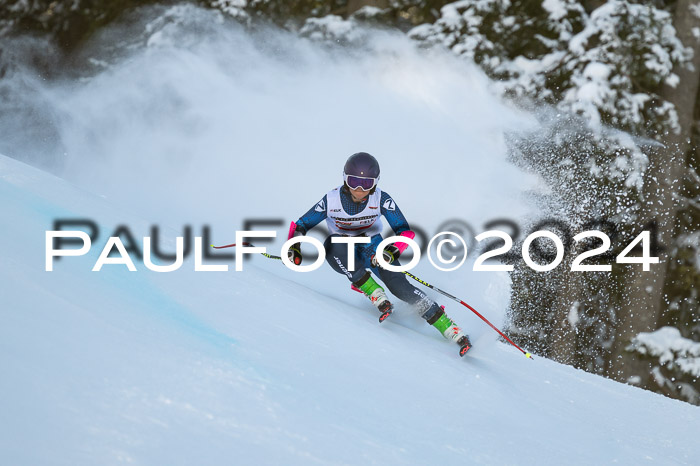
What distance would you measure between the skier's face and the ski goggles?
3cm

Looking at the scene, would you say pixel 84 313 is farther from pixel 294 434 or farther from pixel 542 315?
pixel 542 315

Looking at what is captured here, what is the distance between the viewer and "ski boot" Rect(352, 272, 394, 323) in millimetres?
4195

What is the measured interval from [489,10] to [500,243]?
3.39 m

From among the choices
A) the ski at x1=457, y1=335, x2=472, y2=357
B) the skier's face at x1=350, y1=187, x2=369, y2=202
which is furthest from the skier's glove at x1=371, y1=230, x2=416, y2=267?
the ski at x1=457, y1=335, x2=472, y2=357

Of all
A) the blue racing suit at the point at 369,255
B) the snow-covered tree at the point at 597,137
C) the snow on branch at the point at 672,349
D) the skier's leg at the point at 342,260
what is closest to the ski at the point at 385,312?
the blue racing suit at the point at 369,255

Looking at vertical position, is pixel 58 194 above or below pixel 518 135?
below

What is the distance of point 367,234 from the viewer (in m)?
4.70

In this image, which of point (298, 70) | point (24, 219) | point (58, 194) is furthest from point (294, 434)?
point (298, 70)

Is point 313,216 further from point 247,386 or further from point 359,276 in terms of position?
point 247,386

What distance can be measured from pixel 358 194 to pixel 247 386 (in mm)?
2184

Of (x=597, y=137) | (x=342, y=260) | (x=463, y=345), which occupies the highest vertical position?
(x=597, y=137)

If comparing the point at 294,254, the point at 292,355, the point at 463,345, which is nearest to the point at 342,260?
the point at 294,254

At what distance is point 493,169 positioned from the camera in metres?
8.26

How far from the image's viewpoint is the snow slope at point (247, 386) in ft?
6.53
